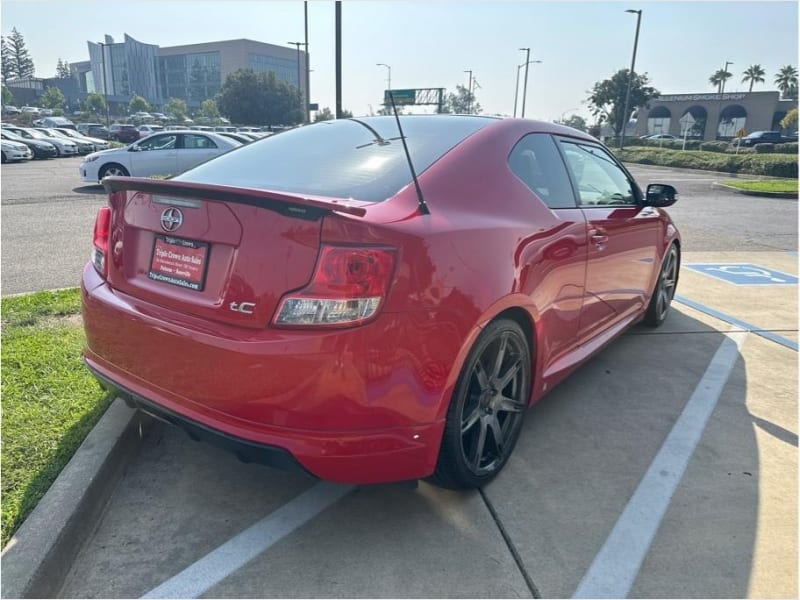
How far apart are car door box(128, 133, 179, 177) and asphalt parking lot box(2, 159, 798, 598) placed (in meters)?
12.5

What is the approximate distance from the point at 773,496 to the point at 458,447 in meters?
1.57

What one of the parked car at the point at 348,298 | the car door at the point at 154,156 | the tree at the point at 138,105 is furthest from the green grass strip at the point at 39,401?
the tree at the point at 138,105

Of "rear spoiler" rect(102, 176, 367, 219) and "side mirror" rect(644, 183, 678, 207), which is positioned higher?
"rear spoiler" rect(102, 176, 367, 219)

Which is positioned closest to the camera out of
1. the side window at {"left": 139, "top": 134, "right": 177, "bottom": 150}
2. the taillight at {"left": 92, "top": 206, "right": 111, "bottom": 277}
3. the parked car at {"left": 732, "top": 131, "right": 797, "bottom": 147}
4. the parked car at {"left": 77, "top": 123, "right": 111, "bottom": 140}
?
the taillight at {"left": 92, "top": 206, "right": 111, "bottom": 277}

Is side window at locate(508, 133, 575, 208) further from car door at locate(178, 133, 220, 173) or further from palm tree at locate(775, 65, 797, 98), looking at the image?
palm tree at locate(775, 65, 797, 98)

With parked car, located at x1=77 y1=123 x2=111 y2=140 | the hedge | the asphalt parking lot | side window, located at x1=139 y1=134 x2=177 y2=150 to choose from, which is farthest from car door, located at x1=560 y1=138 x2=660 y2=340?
parked car, located at x1=77 y1=123 x2=111 y2=140

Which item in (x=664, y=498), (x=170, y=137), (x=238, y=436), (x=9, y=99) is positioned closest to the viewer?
(x=238, y=436)

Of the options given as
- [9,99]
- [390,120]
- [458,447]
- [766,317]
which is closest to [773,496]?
[458,447]

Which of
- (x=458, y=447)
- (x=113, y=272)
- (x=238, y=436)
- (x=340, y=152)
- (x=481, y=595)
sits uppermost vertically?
(x=340, y=152)

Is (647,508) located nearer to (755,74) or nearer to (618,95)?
(618,95)

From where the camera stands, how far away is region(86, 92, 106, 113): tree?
81312mm

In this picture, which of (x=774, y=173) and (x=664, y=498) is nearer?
(x=664, y=498)

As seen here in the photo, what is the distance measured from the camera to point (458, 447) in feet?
7.92

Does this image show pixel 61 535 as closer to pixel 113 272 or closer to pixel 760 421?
pixel 113 272
